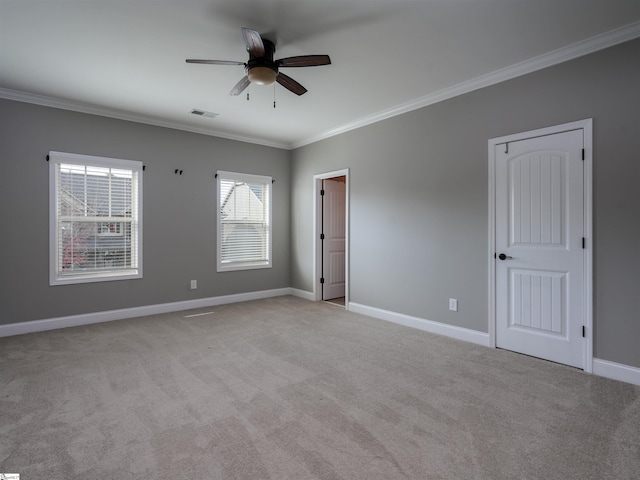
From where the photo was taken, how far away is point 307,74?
3445 millimetres

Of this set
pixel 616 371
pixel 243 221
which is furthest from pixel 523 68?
pixel 243 221

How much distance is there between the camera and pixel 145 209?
486 cm

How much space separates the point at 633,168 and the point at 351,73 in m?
2.59

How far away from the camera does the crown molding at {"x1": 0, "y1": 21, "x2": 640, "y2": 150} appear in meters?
2.79

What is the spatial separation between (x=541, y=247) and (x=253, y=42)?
Answer: 314cm

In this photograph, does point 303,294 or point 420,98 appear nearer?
point 420,98

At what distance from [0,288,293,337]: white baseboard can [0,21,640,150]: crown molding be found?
2683 mm

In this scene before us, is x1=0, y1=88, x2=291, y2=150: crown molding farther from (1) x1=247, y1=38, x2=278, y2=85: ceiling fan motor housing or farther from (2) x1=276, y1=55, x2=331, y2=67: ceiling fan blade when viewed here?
(2) x1=276, y1=55, x2=331, y2=67: ceiling fan blade

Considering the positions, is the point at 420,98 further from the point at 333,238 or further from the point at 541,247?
the point at 333,238

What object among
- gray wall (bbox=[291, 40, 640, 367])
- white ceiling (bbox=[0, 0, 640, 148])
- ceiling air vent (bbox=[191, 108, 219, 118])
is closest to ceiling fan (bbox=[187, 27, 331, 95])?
white ceiling (bbox=[0, 0, 640, 148])

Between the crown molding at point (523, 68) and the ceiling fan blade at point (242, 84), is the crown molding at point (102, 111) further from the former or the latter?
the crown molding at point (523, 68)

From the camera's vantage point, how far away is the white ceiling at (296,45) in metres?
2.48

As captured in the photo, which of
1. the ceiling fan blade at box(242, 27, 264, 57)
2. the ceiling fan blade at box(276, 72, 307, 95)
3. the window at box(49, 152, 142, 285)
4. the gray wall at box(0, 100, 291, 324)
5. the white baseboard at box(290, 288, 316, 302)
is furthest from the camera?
the white baseboard at box(290, 288, 316, 302)

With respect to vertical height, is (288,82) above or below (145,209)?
above
